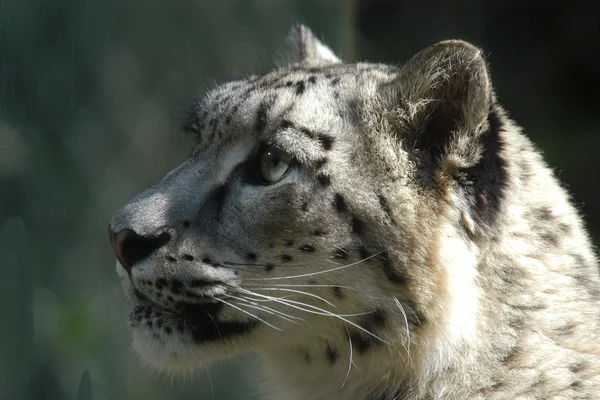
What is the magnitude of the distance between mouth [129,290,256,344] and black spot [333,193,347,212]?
19.5 inches

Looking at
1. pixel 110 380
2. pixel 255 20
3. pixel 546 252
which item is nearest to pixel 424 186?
pixel 546 252

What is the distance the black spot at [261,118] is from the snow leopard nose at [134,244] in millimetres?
516

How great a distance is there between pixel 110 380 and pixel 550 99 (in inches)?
219

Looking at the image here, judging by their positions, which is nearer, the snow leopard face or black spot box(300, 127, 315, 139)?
the snow leopard face

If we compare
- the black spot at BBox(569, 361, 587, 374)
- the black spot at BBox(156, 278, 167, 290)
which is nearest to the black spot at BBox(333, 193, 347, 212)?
the black spot at BBox(156, 278, 167, 290)

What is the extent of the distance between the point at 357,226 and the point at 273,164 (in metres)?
0.37

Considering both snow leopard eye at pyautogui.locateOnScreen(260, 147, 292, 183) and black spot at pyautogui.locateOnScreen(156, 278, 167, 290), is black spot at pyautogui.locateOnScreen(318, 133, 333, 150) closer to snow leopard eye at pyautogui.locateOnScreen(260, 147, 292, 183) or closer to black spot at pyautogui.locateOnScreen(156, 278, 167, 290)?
snow leopard eye at pyautogui.locateOnScreen(260, 147, 292, 183)

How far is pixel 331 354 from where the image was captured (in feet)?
10.4

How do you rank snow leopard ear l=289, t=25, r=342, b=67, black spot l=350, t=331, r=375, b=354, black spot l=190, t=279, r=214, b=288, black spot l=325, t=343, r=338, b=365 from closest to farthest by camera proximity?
black spot l=190, t=279, r=214, b=288 < black spot l=350, t=331, r=375, b=354 < black spot l=325, t=343, r=338, b=365 < snow leopard ear l=289, t=25, r=342, b=67

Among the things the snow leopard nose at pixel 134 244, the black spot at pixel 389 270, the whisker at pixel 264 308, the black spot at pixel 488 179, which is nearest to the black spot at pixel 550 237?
the black spot at pixel 488 179

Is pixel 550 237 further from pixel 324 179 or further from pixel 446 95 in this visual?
pixel 324 179

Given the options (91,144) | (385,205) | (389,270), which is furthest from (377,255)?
(91,144)

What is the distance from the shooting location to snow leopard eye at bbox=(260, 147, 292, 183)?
3058mm

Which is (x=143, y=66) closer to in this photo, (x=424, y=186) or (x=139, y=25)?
(x=139, y=25)
